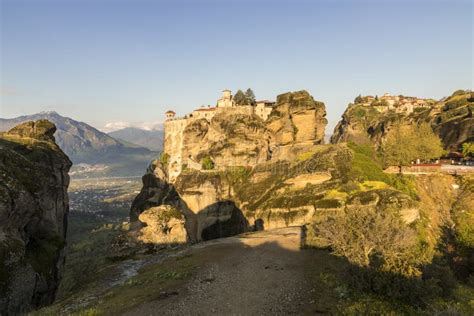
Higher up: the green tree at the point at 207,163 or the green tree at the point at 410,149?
the green tree at the point at 410,149

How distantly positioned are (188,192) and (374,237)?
56326 millimetres

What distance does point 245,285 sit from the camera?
2495 cm

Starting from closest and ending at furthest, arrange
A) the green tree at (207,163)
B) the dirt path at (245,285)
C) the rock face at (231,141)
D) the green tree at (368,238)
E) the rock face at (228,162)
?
1. the dirt path at (245,285)
2. the green tree at (368,238)
3. the rock face at (228,162)
4. the green tree at (207,163)
5. the rock face at (231,141)

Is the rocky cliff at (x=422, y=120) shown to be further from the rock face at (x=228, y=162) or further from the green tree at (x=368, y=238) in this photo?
the green tree at (x=368, y=238)

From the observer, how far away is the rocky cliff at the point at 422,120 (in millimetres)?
92500

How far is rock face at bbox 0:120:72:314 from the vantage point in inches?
1315

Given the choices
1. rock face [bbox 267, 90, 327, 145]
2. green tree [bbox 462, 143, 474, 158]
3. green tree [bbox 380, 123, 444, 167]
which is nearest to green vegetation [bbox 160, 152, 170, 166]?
rock face [bbox 267, 90, 327, 145]

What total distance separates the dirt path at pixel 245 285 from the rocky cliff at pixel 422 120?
7686cm

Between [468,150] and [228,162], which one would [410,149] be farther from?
[228,162]

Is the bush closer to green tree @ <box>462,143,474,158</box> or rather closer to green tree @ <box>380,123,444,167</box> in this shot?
green tree @ <box>462,143,474,158</box>

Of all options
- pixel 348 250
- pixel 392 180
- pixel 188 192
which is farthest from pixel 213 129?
pixel 348 250

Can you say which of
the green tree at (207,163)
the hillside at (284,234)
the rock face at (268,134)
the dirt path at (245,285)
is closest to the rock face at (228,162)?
the rock face at (268,134)

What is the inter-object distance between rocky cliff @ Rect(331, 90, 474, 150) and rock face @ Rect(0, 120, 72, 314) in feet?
282

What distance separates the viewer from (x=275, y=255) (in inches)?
1304
